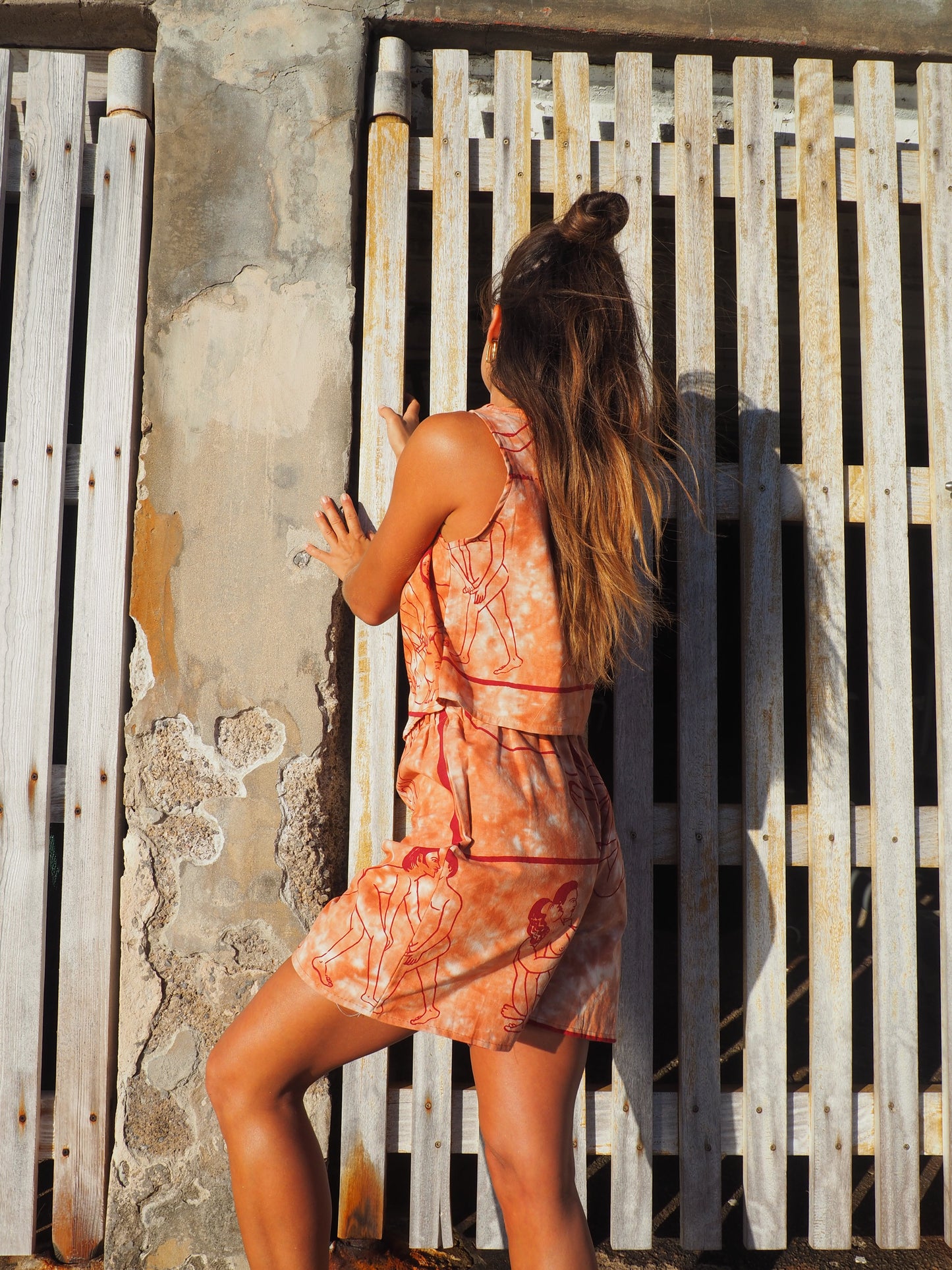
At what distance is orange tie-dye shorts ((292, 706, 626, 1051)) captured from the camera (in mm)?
1451

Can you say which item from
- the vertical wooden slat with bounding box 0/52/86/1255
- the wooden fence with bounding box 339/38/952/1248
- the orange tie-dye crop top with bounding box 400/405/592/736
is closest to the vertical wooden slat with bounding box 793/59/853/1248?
the wooden fence with bounding box 339/38/952/1248

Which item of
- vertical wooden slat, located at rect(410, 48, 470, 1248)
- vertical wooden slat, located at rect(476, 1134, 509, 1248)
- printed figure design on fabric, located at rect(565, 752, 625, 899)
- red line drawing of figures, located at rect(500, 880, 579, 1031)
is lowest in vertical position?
vertical wooden slat, located at rect(476, 1134, 509, 1248)

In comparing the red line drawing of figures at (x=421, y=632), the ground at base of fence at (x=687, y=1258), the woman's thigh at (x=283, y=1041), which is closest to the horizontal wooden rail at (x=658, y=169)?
the red line drawing of figures at (x=421, y=632)

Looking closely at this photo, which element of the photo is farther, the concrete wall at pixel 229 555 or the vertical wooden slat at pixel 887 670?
the vertical wooden slat at pixel 887 670

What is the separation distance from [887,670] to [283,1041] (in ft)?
5.94

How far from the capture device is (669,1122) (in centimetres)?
231

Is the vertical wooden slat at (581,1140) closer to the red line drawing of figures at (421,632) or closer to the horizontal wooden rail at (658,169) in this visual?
the red line drawing of figures at (421,632)

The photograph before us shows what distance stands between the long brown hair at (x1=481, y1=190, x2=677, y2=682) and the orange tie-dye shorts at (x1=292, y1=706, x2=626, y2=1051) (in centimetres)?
26

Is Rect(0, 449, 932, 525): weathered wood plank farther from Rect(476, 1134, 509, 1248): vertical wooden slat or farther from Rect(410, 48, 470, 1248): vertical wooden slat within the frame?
Rect(476, 1134, 509, 1248): vertical wooden slat

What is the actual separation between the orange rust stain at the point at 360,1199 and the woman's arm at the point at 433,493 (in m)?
1.50

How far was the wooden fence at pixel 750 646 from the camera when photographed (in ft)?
7.48

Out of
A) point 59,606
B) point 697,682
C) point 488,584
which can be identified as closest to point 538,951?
point 488,584

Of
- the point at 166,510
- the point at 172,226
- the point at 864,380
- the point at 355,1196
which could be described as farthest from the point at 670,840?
the point at 172,226

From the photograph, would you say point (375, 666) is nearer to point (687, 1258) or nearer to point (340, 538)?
point (340, 538)
